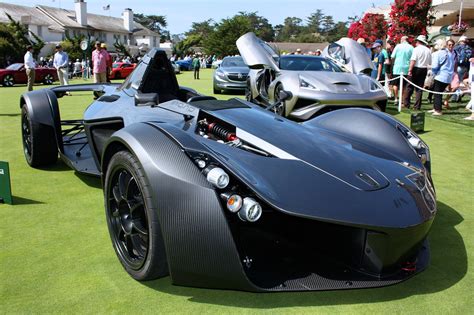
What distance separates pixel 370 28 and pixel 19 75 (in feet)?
59.8

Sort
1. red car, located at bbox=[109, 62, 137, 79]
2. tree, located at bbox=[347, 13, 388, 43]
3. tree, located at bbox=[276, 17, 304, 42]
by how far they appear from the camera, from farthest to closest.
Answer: tree, located at bbox=[276, 17, 304, 42] → red car, located at bbox=[109, 62, 137, 79] → tree, located at bbox=[347, 13, 388, 43]

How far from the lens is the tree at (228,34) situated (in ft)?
190

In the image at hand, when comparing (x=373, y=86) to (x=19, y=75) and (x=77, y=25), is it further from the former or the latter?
(x=77, y=25)

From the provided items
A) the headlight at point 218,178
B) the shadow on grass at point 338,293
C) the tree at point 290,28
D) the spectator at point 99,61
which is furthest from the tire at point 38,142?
the tree at point 290,28

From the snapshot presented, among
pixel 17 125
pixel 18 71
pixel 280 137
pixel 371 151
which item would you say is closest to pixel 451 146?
pixel 371 151

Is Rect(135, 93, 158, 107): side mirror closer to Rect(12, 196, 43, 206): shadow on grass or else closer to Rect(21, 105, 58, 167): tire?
Rect(12, 196, 43, 206): shadow on grass

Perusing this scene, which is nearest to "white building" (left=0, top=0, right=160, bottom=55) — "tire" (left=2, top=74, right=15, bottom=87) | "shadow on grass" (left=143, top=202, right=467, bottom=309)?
"tire" (left=2, top=74, right=15, bottom=87)

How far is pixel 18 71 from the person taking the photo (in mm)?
20672

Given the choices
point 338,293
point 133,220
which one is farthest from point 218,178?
point 338,293

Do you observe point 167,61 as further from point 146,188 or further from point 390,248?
point 390,248

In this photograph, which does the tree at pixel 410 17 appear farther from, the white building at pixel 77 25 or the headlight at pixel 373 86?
the white building at pixel 77 25

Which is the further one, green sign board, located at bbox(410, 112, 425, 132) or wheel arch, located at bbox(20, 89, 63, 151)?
green sign board, located at bbox(410, 112, 425, 132)

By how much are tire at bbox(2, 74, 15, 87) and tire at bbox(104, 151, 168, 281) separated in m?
20.2

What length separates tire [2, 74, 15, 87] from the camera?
20.2m
